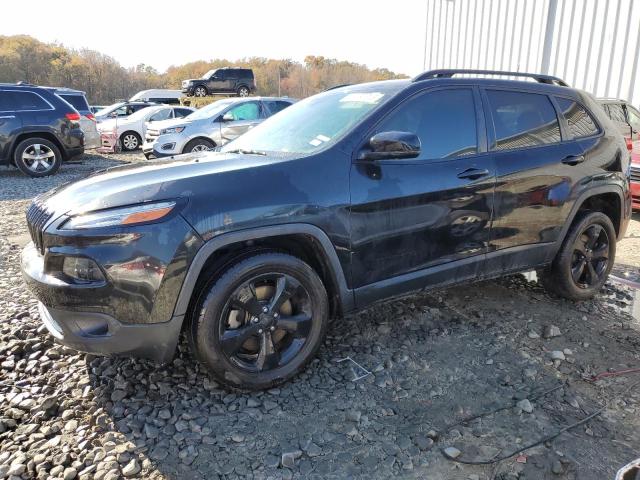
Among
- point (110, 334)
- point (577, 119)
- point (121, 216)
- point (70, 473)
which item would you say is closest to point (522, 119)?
point (577, 119)

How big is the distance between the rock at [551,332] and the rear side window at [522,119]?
133cm

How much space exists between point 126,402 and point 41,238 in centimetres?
97

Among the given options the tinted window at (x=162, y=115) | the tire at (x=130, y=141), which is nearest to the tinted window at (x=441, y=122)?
the tinted window at (x=162, y=115)

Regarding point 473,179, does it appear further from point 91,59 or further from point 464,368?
point 91,59

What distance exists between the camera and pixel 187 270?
2.37 meters

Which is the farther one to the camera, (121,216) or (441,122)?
(441,122)

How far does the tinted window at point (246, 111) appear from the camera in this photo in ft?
35.2

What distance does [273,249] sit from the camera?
2.68 metres

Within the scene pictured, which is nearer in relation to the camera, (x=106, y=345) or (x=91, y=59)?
(x=106, y=345)

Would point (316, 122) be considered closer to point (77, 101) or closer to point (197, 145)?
point (197, 145)

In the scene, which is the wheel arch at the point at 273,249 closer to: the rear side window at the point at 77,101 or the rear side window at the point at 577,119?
the rear side window at the point at 577,119

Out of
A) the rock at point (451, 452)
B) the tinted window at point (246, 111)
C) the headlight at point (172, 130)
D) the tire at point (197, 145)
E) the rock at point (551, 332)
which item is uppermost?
the tinted window at point (246, 111)

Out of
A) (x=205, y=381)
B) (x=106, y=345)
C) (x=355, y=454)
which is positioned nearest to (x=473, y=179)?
(x=355, y=454)

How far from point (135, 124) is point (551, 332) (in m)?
15.0
